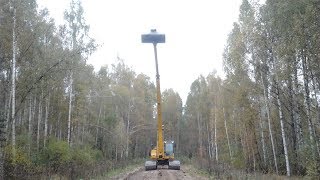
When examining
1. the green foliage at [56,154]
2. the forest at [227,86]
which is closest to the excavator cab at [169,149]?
the forest at [227,86]

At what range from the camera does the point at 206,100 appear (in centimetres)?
5162

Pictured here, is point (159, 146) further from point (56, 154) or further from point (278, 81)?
point (56, 154)

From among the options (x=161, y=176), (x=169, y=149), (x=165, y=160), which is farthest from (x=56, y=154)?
(x=161, y=176)

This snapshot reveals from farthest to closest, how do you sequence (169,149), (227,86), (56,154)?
(227,86)
(56,154)
(169,149)

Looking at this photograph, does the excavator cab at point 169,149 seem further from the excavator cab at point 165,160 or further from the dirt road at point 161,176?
the dirt road at point 161,176

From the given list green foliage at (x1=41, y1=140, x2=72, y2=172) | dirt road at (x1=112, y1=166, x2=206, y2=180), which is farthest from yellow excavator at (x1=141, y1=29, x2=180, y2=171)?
green foliage at (x1=41, y1=140, x2=72, y2=172)

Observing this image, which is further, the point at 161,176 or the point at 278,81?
the point at 278,81

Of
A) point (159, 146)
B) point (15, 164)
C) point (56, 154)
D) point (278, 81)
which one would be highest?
point (278, 81)

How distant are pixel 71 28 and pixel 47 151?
9721 mm

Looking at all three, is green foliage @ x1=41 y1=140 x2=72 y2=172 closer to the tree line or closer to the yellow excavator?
the yellow excavator

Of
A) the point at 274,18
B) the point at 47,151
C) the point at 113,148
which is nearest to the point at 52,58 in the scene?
the point at 47,151

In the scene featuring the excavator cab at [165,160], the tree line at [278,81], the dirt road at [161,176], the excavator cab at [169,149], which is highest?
the tree line at [278,81]

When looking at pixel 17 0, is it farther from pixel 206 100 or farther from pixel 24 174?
pixel 206 100

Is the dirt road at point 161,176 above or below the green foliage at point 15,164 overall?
below
